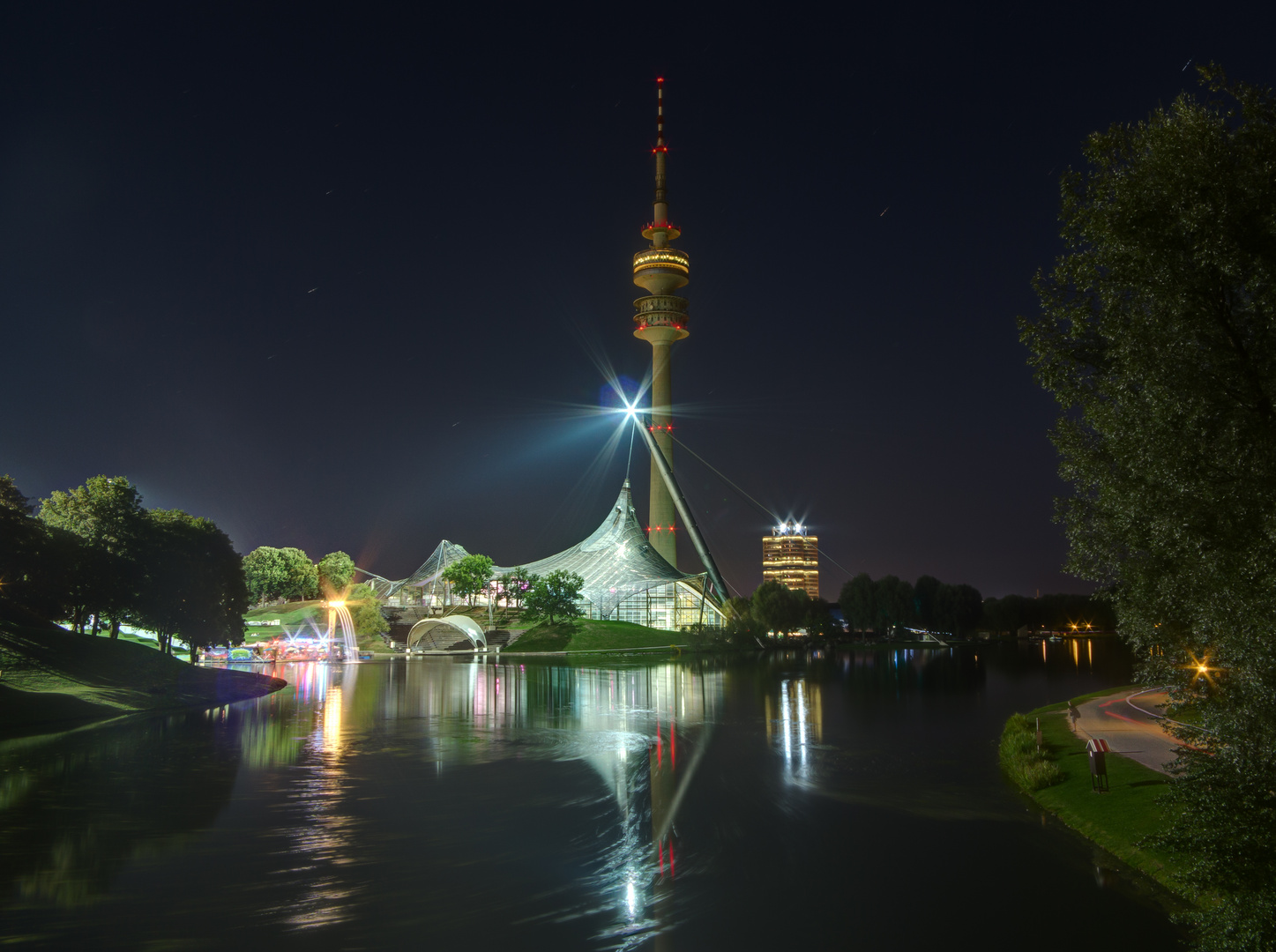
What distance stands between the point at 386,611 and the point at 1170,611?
87428 mm

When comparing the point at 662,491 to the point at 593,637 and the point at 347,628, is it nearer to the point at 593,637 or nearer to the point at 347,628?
the point at 593,637

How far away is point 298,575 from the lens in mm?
99500

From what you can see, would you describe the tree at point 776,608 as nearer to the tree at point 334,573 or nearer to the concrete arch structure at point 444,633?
the concrete arch structure at point 444,633

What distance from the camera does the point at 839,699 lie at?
34.1 m

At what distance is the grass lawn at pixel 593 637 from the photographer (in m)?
67.8

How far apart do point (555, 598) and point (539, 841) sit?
200ft

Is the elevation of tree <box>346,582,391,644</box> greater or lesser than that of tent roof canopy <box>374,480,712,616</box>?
lesser

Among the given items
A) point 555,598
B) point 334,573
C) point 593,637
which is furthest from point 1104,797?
point 334,573

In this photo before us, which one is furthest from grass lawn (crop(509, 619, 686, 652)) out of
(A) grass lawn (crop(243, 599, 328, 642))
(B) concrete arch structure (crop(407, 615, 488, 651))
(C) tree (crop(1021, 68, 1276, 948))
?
(C) tree (crop(1021, 68, 1276, 948))

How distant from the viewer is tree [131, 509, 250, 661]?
37156 mm

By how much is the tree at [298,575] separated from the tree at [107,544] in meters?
62.2

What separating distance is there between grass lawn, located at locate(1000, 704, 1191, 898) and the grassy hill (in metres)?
26.6

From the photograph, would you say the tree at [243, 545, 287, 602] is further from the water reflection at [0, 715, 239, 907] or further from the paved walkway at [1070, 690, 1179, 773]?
the paved walkway at [1070, 690, 1179, 773]

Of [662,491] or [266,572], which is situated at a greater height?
[662,491]
